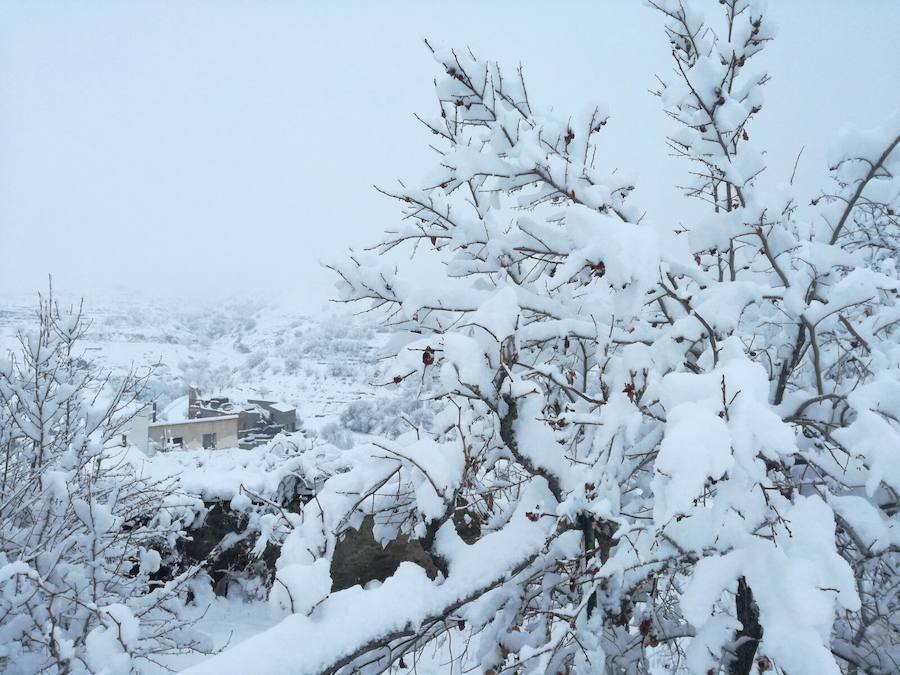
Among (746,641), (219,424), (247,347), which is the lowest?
(219,424)

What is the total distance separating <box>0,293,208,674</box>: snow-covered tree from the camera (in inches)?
105

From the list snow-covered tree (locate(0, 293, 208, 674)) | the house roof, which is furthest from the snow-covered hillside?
snow-covered tree (locate(0, 293, 208, 674))

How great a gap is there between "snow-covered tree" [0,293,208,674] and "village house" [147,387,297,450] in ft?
52.2

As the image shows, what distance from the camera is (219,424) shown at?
23.0m

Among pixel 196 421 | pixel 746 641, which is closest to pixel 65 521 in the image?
pixel 746 641

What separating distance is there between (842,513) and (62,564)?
3757 mm

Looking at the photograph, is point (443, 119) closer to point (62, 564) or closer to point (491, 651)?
point (491, 651)

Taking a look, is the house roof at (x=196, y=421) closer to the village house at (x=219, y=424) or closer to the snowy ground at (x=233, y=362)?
the village house at (x=219, y=424)

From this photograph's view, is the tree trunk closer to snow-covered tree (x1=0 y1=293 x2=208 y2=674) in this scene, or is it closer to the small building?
snow-covered tree (x1=0 y1=293 x2=208 y2=674)

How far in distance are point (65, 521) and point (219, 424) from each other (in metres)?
21.3

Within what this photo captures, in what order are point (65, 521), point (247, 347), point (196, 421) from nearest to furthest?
point (65, 521), point (196, 421), point (247, 347)

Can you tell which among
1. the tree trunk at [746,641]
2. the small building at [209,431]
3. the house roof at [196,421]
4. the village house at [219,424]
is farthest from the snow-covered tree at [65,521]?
the small building at [209,431]

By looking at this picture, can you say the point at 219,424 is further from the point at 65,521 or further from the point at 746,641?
the point at 746,641

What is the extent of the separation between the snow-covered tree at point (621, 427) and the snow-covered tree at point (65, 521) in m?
0.96
